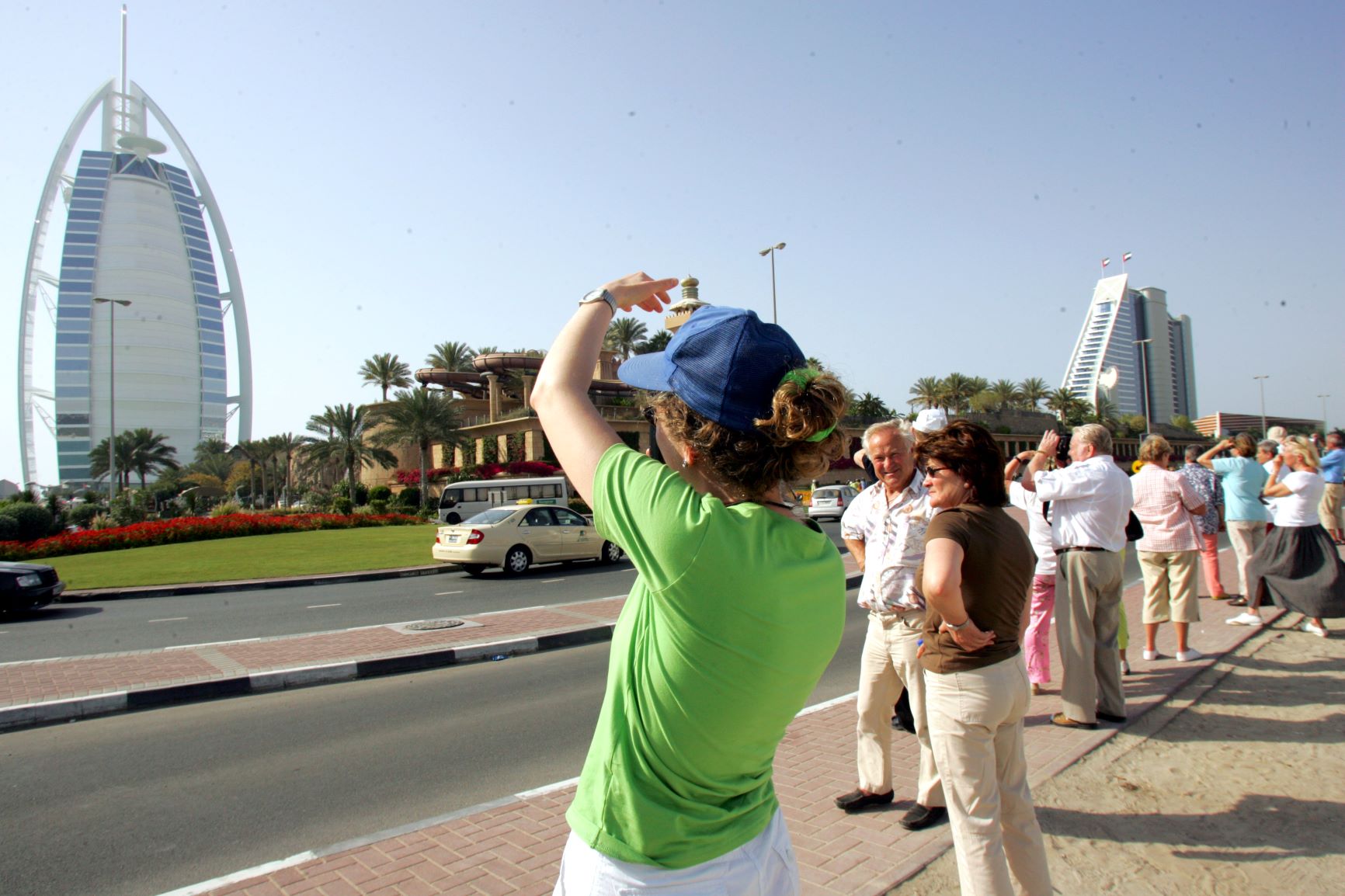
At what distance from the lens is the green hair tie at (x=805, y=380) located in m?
1.37

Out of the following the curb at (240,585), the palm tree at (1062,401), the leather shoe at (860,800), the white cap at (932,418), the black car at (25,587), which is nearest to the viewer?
the leather shoe at (860,800)

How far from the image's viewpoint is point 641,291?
70.8 inches

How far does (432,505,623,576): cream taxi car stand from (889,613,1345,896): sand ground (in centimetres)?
1123

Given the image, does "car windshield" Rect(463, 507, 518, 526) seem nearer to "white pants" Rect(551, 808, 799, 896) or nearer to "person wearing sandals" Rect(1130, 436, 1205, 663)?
"person wearing sandals" Rect(1130, 436, 1205, 663)

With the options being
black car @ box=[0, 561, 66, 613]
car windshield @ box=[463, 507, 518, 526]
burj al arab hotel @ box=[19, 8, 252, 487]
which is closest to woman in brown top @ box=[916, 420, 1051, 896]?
car windshield @ box=[463, 507, 518, 526]

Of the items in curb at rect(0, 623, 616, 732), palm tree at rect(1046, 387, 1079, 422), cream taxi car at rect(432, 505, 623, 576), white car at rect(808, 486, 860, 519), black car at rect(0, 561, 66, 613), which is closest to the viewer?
curb at rect(0, 623, 616, 732)

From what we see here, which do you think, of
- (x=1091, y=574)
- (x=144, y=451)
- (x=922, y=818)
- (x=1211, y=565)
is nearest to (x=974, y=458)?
(x=922, y=818)

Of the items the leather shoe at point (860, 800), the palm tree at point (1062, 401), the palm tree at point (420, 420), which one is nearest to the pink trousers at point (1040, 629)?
the leather shoe at point (860, 800)

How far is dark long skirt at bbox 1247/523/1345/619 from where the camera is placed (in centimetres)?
723

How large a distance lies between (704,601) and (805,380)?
437 millimetres

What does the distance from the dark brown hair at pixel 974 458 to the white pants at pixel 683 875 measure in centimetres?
214

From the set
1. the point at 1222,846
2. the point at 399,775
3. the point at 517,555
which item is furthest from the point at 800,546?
the point at 517,555

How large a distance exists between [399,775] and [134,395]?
15429cm

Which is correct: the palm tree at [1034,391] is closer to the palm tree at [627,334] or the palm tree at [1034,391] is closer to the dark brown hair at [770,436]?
the palm tree at [627,334]
